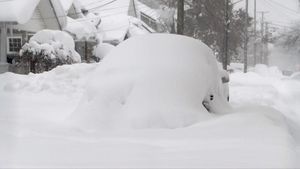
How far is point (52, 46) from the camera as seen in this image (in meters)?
21.1

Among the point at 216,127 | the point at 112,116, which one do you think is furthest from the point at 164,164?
the point at 112,116

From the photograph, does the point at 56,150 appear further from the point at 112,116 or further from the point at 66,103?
the point at 66,103

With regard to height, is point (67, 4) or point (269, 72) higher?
point (67, 4)

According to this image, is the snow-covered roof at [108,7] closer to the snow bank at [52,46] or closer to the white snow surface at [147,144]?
the snow bank at [52,46]

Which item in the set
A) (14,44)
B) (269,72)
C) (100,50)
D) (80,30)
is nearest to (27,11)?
(14,44)

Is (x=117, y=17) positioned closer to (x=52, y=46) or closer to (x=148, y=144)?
(x=52, y=46)

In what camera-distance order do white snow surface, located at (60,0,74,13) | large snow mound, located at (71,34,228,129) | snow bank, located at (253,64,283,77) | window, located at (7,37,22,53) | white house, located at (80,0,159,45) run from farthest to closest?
1. snow bank, located at (253,64,283,77)
2. white house, located at (80,0,159,45)
3. white snow surface, located at (60,0,74,13)
4. window, located at (7,37,22,53)
5. large snow mound, located at (71,34,228,129)

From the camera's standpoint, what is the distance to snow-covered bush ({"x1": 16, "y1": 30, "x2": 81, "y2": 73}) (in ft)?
68.3

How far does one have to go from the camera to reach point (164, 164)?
4.60 metres

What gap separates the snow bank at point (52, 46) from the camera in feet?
68.2

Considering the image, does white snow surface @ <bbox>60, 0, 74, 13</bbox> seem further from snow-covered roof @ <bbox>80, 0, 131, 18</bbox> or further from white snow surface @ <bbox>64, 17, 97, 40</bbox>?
snow-covered roof @ <bbox>80, 0, 131, 18</bbox>

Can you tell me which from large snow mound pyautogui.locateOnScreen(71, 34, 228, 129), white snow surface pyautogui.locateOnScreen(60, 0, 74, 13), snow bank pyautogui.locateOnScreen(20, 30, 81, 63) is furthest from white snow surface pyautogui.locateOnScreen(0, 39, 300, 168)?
white snow surface pyautogui.locateOnScreen(60, 0, 74, 13)

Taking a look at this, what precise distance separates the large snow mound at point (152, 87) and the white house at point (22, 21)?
1444cm

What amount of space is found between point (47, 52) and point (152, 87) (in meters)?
14.4
